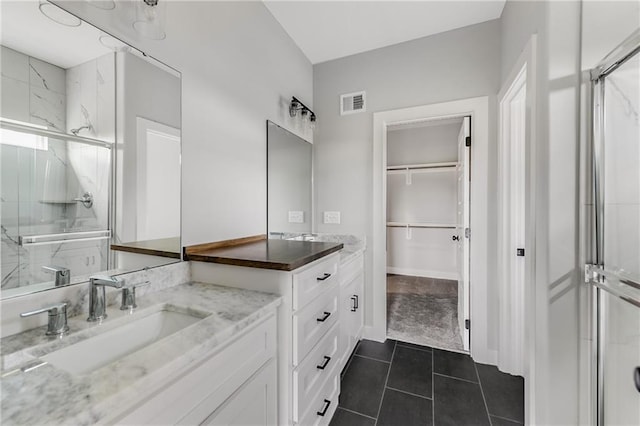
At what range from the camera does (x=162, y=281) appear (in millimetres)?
1255

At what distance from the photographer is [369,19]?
2.12 m

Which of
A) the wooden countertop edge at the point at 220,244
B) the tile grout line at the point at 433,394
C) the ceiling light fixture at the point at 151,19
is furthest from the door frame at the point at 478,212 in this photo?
the ceiling light fixture at the point at 151,19

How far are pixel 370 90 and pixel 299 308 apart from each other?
7.17 ft

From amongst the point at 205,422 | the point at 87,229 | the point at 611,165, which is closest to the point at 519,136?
the point at 611,165

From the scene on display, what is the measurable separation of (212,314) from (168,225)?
0.57 m

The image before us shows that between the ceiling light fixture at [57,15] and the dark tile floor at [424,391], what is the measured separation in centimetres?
224

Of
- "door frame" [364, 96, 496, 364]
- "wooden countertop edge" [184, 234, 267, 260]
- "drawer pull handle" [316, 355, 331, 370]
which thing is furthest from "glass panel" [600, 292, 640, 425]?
"wooden countertop edge" [184, 234, 267, 260]

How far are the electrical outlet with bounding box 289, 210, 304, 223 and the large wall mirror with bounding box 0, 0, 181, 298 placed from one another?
45.7 inches

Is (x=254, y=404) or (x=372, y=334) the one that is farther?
(x=372, y=334)

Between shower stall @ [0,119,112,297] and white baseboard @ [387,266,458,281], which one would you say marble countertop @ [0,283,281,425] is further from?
white baseboard @ [387,266,458,281]

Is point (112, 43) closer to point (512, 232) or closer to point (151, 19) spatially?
point (151, 19)

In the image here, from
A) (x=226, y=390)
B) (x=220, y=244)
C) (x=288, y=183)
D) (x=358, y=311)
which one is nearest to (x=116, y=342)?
(x=226, y=390)

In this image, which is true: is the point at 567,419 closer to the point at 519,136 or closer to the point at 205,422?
the point at 205,422

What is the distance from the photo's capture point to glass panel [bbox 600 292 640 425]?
975 millimetres
